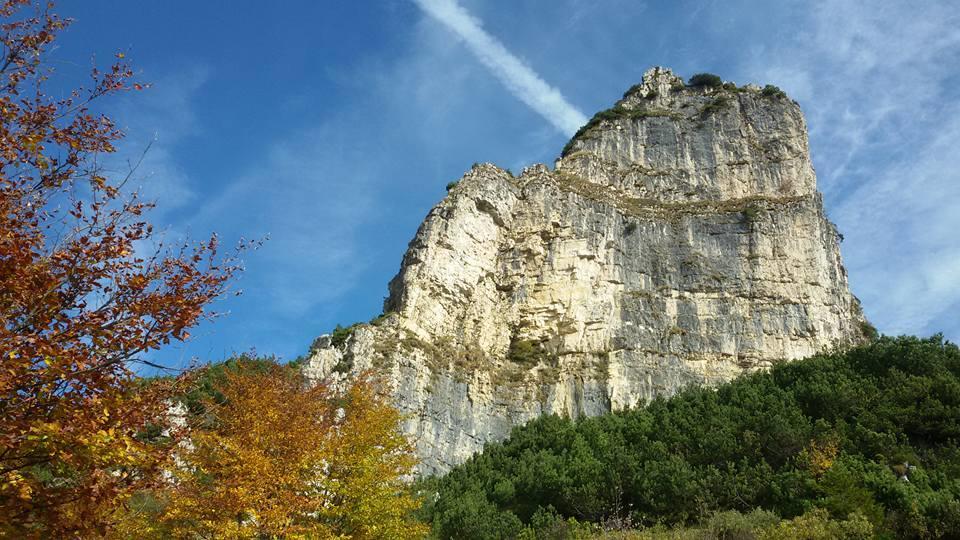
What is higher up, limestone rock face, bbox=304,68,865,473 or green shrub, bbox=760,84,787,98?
green shrub, bbox=760,84,787,98

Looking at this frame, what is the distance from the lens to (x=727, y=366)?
149 ft

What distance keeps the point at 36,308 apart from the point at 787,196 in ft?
183

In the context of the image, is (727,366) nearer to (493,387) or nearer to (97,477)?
(493,387)

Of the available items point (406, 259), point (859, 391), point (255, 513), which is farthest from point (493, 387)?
point (255, 513)

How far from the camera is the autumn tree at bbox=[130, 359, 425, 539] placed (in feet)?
45.9

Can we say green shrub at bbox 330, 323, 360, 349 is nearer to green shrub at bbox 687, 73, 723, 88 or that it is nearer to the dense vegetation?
the dense vegetation

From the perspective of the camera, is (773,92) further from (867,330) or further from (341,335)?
(341,335)

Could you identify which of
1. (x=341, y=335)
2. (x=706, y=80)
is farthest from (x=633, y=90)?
(x=341, y=335)

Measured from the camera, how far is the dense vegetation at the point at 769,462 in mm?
20938

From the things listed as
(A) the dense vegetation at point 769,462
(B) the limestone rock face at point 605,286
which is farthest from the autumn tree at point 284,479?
(B) the limestone rock face at point 605,286

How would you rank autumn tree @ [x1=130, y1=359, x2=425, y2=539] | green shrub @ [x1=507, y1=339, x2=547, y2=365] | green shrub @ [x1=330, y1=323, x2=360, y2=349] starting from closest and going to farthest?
1. autumn tree @ [x1=130, y1=359, x2=425, y2=539]
2. green shrub @ [x1=330, y1=323, x2=360, y2=349]
3. green shrub @ [x1=507, y1=339, x2=547, y2=365]

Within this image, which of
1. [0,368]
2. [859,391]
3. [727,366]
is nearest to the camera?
[0,368]

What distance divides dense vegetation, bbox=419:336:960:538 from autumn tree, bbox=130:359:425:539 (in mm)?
8672

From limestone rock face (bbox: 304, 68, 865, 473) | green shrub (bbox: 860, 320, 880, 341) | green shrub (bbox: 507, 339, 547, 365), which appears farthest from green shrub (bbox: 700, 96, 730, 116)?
green shrub (bbox: 507, 339, 547, 365)
